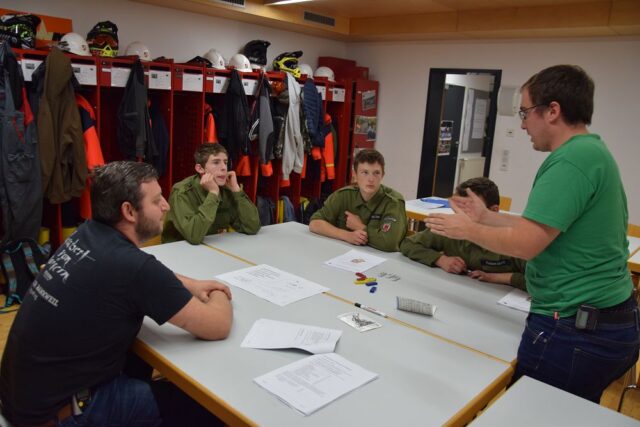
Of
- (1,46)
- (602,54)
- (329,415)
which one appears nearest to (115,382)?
(329,415)

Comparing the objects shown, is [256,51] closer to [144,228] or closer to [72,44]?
[72,44]

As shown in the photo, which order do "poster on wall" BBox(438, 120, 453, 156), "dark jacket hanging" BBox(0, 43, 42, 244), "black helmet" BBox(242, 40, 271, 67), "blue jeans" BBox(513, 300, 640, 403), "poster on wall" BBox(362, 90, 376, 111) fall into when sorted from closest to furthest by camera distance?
"blue jeans" BBox(513, 300, 640, 403), "dark jacket hanging" BBox(0, 43, 42, 244), "black helmet" BBox(242, 40, 271, 67), "poster on wall" BBox(362, 90, 376, 111), "poster on wall" BBox(438, 120, 453, 156)

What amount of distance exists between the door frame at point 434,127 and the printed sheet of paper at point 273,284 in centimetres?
414

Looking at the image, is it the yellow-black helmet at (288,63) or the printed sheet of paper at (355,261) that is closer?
the printed sheet of paper at (355,261)

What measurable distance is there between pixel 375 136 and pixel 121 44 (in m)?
3.33

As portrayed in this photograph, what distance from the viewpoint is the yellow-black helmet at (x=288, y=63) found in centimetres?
539

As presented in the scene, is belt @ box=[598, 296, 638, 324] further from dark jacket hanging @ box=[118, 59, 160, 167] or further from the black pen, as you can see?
dark jacket hanging @ box=[118, 59, 160, 167]

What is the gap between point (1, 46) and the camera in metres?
3.32

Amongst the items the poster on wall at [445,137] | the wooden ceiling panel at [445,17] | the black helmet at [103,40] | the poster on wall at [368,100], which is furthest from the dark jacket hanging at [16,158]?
Answer: the poster on wall at [445,137]

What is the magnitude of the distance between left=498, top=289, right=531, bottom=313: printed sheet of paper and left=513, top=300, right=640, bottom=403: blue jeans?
47 centimetres

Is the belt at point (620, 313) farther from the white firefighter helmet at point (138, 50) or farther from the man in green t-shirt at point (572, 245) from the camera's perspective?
the white firefighter helmet at point (138, 50)

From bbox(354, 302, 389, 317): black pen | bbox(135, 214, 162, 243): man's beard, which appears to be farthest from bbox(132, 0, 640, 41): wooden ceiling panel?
bbox(354, 302, 389, 317): black pen

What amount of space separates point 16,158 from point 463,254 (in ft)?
9.93

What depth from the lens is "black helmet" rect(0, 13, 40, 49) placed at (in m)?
3.48
